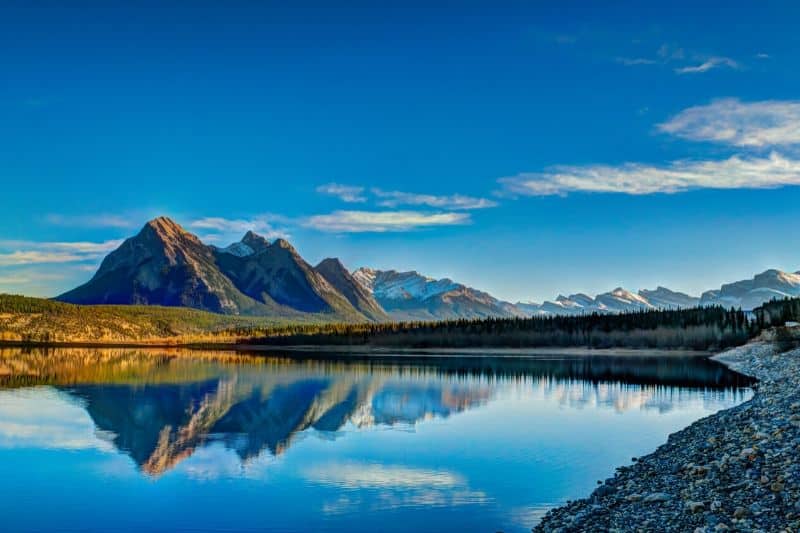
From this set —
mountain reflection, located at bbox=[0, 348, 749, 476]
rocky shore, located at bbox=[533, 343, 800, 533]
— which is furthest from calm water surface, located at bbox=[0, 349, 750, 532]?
rocky shore, located at bbox=[533, 343, 800, 533]

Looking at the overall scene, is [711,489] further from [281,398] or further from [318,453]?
[281,398]

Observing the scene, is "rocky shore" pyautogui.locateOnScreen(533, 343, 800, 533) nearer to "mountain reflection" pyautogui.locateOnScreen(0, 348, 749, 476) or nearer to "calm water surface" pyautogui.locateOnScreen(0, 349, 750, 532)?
"calm water surface" pyautogui.locateOnScreen(0, 349, 750, 532)

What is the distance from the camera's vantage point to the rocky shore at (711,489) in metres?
15.4

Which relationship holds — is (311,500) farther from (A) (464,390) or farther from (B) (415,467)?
(A) (464,390)

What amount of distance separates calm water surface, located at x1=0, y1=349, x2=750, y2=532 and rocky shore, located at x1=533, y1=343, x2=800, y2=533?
1912mm

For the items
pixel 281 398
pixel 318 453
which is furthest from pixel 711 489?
pixel 281 398

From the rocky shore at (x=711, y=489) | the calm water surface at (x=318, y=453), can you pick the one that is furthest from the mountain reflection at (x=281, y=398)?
the rocky shore at (x=711, y=489)

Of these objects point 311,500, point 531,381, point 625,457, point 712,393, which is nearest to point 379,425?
point 625,457

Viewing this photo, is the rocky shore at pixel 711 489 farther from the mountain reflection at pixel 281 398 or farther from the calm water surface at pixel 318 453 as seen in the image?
the mountain reflection at pixel 281 398

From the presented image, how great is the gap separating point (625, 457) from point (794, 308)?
126407 millimetres

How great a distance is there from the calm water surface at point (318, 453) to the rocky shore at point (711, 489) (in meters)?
Answer: 1.91

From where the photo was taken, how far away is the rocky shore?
15.4 m

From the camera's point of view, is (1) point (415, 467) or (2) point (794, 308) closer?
(1) point (415, 467)

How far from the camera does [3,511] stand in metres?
21.5
